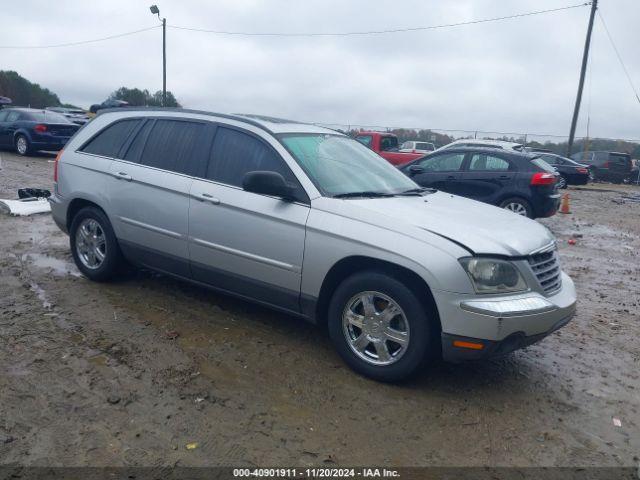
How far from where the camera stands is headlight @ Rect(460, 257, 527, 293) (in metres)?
3.75

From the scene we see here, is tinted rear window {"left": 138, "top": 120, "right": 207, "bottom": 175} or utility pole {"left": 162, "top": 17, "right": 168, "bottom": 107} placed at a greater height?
utility pole {"left": 162, "top": 17, "right": 168, "bottom": 107}

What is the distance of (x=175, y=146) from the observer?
5.27m

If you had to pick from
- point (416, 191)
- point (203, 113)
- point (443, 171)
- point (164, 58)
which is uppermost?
point (164, 58)

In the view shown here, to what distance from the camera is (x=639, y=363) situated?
15.7 feet

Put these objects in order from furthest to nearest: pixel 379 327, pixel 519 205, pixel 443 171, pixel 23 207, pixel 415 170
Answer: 1. pixel 443 171
2. pixel 519 205
3. pixel 415 170
4. pixel 23 207
5. pixel 379 327

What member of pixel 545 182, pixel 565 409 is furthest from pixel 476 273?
pixel 545 182

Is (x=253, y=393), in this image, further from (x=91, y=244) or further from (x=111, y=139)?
(x=111, y=139)

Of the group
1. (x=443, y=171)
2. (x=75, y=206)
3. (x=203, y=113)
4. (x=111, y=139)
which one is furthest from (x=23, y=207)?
(x=443, y=171)

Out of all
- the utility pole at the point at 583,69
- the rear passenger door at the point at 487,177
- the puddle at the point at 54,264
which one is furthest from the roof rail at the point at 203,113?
the utility pole at the point at 583,69

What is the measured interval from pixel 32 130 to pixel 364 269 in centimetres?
1551

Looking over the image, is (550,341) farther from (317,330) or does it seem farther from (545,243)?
(317,330)

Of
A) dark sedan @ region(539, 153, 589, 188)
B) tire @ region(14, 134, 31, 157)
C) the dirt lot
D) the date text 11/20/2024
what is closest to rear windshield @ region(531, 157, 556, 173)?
the dirt lot

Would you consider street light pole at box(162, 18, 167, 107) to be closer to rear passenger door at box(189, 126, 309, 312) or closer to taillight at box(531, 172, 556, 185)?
taillight at box(531, 172, 556, 185)

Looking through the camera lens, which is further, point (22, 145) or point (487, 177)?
point (22, 145)
